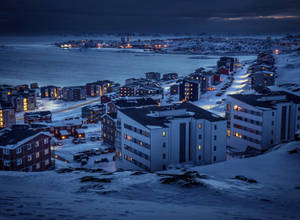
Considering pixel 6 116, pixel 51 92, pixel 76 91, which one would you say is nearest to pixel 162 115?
pixel 6 116

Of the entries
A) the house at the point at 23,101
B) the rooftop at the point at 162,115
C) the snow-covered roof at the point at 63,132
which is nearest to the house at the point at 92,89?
the house at the point at 23,101

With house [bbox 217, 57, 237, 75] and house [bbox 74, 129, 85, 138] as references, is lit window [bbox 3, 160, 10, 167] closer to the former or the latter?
house [bbox 74, 129, 85, 138]

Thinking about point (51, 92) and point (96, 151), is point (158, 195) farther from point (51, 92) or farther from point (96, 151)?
point (51, 92)

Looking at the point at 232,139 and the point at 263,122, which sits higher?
the point at 263,122

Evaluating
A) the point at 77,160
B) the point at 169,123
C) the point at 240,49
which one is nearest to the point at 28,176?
the point at 169,123

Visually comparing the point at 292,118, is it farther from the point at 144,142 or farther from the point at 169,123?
the point at 144,142
